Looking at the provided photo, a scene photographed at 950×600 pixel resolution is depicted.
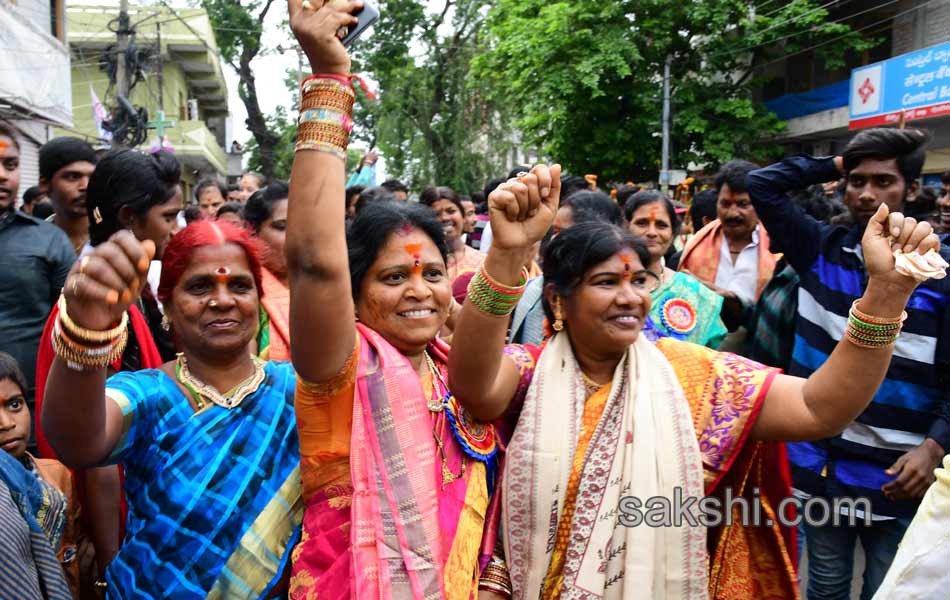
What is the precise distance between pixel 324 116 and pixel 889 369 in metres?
2.16

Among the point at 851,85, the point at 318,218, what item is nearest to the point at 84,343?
the point at 318,218

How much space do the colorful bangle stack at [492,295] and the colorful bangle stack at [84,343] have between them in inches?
28.9

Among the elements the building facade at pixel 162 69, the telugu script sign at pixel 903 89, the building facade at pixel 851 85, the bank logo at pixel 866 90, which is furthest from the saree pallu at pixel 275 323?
the building facade at pixel 162 69

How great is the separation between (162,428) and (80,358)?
1.54 ft

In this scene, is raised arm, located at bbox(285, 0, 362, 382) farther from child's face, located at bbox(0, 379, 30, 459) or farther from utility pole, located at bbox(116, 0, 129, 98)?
utility pole, located at bbox(116, 0, 129, 98)

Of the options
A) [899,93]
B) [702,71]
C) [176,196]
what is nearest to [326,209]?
[176,196]

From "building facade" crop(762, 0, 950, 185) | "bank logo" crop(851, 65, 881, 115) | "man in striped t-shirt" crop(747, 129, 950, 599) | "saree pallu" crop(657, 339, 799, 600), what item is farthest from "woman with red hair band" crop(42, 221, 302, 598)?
"bank logo" crop(851, 65, 881, 115)

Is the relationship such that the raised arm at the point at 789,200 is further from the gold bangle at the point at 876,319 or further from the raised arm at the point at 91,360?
the raised arm at the point at 91,360

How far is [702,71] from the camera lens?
18.0 meters

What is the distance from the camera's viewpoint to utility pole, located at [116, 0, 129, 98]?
14.1 m

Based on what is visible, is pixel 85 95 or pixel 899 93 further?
pixel 85 95

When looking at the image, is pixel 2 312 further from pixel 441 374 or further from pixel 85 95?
pixel 85 95

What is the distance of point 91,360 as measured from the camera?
4.50ft

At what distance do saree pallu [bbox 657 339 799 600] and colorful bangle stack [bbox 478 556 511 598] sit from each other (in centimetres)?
57
